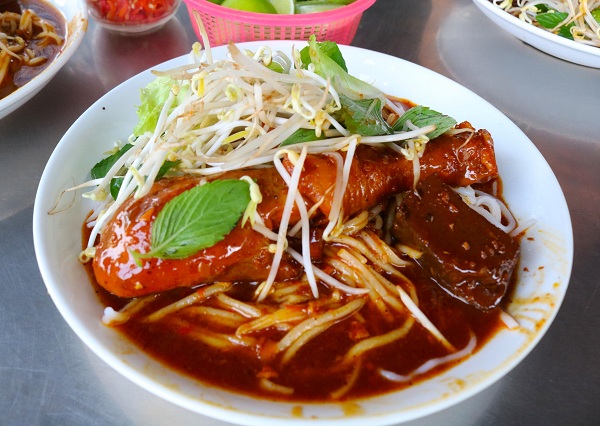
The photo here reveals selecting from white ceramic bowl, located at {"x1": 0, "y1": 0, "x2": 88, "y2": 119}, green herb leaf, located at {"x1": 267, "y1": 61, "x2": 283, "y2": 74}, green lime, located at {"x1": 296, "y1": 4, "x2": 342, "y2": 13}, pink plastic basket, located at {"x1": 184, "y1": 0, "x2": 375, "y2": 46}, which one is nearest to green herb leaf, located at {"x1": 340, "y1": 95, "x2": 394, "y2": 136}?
green herb leaf, located at {"x1": 267, "y1": 61, "x2": 283, "y2": 74}

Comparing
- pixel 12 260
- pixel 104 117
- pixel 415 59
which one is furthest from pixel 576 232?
pixel 12 260

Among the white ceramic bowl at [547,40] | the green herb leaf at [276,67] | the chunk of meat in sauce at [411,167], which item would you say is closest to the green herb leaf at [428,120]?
the chunk of meat in sauce at [411,167]

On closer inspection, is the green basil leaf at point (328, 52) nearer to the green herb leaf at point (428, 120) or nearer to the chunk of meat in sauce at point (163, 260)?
the green herb leaf at point (428, 120)

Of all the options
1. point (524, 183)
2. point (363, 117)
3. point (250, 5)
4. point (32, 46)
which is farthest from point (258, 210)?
point (32, 46)

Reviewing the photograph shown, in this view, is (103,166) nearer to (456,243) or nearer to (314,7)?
(456,243)

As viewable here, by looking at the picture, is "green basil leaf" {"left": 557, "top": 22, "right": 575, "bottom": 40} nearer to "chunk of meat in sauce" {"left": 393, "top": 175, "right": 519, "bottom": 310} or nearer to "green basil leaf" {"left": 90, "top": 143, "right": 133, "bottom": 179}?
"chunk of meat in sauce" {"left": 393, "top": 175, "right": 519, "bottom": 310}

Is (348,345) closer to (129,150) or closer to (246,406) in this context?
(246,406)
